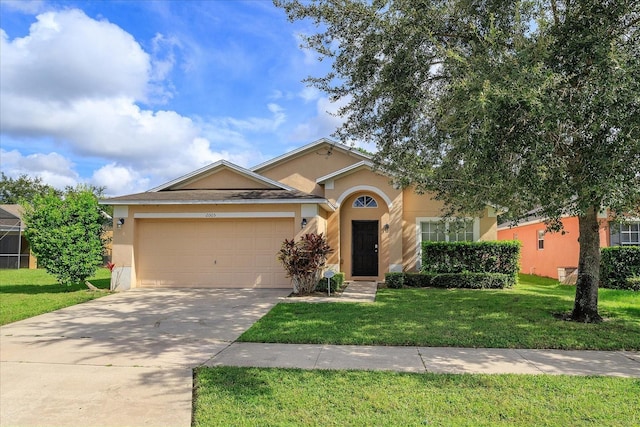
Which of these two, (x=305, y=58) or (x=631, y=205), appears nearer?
(x=631, y=205)

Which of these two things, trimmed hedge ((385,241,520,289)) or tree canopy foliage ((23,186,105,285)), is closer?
tree canopy foliage ((23,186,105,285))

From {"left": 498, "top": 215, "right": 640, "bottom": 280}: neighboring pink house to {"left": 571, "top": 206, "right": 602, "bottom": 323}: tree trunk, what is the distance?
422 cm

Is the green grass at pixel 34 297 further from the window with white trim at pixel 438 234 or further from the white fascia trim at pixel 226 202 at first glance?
the window with white trim at pixel 438 234

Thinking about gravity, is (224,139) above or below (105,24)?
below

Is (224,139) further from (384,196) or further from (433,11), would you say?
→ (433,11)

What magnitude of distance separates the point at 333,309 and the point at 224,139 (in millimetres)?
9123

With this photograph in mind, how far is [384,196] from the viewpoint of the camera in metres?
15.9

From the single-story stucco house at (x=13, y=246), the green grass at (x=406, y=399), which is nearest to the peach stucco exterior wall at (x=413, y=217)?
the green grass at (x=406, y=399)

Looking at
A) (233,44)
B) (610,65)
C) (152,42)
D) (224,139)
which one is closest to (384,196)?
(224,139)

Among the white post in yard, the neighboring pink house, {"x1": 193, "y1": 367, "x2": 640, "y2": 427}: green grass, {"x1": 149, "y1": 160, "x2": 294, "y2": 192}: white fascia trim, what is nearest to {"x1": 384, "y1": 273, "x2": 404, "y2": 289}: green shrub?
the white post in yard

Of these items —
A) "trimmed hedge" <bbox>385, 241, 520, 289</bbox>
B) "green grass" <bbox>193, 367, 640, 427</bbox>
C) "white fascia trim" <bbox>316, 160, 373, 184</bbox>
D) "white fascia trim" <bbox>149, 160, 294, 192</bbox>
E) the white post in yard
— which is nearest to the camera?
"green grass" <bbox>193, 367, 640, 427</bbox>

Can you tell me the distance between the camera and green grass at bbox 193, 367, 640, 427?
4.05 metres

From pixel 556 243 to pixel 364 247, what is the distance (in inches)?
336

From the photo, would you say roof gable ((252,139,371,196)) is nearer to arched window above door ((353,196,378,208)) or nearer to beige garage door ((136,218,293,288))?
arched window above door ((353,196,378,208))
